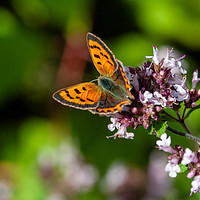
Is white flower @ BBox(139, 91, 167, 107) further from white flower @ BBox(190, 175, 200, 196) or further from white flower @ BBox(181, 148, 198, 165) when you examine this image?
white flower @ BBox(190, 175, 200, 196)

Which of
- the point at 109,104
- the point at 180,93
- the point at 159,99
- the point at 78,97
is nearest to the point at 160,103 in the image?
the point at 159,99

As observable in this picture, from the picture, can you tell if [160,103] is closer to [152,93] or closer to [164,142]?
[152,93]

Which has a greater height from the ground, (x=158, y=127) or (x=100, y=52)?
(x=100, y=52)

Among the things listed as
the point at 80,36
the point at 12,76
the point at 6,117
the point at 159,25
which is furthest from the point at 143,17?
the point at 6,117

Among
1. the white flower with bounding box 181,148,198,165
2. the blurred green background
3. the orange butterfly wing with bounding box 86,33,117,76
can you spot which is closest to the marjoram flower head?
the white flower with bounding box 181,148,198,165

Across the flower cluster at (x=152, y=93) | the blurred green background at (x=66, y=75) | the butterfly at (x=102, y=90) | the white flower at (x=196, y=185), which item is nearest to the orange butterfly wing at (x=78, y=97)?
the butterfly at (x=102, y=90)

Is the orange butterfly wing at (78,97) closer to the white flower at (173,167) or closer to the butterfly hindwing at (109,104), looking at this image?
the butterfly hindwing at (109,104)

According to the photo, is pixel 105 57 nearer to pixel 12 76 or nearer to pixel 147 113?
pixel 147 113

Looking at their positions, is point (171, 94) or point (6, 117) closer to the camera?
point (171, 94)

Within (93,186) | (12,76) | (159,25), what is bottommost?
(93,186)
